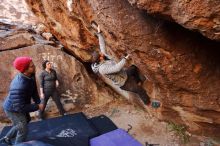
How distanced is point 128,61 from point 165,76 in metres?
1.27

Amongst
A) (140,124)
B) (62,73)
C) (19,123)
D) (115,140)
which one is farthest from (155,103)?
(19,123)

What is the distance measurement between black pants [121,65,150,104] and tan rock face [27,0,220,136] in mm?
160

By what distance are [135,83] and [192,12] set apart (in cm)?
333

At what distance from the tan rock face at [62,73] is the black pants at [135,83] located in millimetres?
1802

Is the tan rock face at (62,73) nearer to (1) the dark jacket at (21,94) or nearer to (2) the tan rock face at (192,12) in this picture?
(1) the dark jacket at (21,94)

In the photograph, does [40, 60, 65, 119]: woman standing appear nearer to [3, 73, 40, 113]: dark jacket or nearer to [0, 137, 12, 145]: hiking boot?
[0, 137, 12, 145]: hiking boot

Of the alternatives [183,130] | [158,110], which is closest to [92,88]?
[158,110]

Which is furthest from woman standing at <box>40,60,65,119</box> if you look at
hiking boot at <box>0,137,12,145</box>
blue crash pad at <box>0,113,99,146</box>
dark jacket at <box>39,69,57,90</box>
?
hiking boot at <box>0,137,12,145</box>

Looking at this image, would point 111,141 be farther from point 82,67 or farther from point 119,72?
point 82,67

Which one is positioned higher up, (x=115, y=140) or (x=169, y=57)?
(x=169, y=57)

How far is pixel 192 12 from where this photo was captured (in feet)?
11.3

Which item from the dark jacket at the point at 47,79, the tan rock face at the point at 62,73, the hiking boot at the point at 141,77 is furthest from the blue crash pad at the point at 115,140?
the tan rock face at the point at 62,73

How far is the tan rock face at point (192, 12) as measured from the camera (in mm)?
3287

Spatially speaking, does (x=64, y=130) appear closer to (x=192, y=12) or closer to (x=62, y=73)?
(x=62, y=73)
